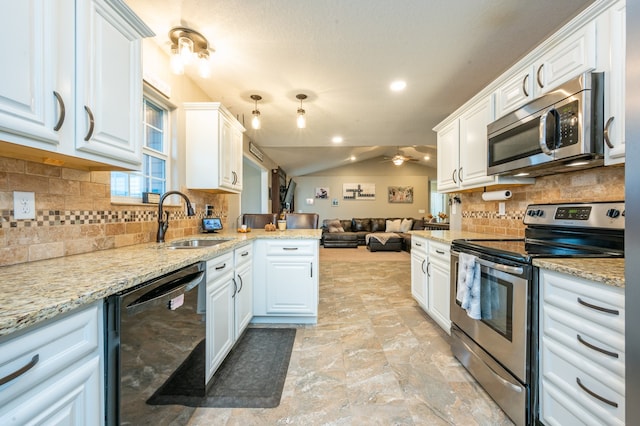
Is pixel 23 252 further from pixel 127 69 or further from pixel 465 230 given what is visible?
pixel 465 230

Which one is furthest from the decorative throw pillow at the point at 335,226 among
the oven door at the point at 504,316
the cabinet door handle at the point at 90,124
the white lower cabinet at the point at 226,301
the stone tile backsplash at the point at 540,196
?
the cabinet door handle at the point at 90,124

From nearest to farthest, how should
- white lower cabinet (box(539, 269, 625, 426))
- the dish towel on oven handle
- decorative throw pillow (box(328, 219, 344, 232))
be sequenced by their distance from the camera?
white lower cabinet (box(539, 269, 625, 426)), the dish towel on oven handle, decorative throw pillow (box(328, 219, 344, 232))

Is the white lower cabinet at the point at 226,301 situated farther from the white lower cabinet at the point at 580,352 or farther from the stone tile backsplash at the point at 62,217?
the white lower cabinet at the point at 580,352

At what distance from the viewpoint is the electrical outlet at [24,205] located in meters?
1.19

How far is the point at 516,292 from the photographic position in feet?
4.75

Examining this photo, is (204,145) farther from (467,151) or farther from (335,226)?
(335,226)

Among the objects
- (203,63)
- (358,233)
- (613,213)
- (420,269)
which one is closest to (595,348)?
(613,213)

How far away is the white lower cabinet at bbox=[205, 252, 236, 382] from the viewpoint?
1.61 metres

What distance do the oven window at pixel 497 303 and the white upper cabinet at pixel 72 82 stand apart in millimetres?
2146

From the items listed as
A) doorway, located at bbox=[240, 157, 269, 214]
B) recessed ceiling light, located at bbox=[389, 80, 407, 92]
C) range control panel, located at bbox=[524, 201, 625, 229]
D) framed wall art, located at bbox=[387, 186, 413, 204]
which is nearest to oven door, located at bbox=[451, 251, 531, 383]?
range control panel, located at bbox=[524, 201, 625, 229]

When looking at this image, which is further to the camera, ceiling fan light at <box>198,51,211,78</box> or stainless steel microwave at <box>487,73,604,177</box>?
ceiling fan light at <box>198,51,211,78</box>

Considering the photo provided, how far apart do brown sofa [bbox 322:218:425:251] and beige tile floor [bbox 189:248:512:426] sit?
14.7ft

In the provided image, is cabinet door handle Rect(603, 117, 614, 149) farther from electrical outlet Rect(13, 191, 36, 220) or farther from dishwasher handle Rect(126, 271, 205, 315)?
electrical outlet Rect(13, 191, 36, 220)

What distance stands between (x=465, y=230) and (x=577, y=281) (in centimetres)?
229
